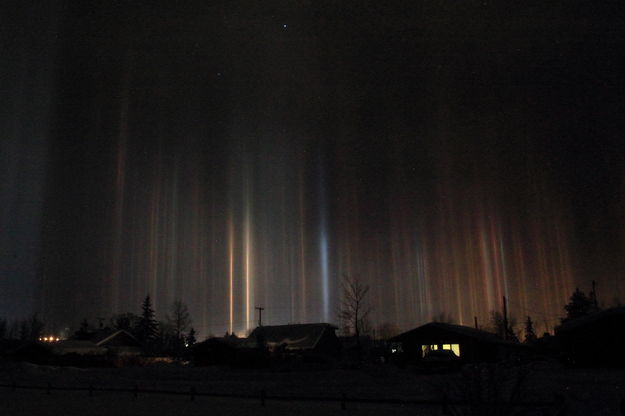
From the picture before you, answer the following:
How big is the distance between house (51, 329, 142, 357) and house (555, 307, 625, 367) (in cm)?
5208

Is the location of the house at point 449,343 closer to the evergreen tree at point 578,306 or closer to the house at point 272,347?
the house at point 272,347

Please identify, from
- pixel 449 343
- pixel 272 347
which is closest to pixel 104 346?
pixel 272 347

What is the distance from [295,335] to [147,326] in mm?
37244

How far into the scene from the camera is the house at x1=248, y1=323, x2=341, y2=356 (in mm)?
67812

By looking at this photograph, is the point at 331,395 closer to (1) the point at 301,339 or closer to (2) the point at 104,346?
(1) the point at 301,339

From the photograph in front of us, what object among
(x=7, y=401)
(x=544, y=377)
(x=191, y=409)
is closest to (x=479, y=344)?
(x=544, y=377)

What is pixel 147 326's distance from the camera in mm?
97875

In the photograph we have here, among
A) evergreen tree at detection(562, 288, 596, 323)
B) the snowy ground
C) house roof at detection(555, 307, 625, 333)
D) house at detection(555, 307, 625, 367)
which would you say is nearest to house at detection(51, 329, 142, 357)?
the snowy ground

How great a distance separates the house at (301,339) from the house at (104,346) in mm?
18682

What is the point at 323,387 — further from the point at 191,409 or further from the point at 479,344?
the point at 479,344

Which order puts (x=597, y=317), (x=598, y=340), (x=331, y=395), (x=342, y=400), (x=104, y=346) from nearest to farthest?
1. (x=342, y=400)
2. (x=331, y=395)
3. (x=597, y=317)
4. (x=598, y=340)
5. (x=104, y=346)

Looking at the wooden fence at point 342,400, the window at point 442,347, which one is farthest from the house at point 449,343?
the wooden fence at point 342,400

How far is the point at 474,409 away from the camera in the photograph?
36.9 feet

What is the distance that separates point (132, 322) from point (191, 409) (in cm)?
11955
